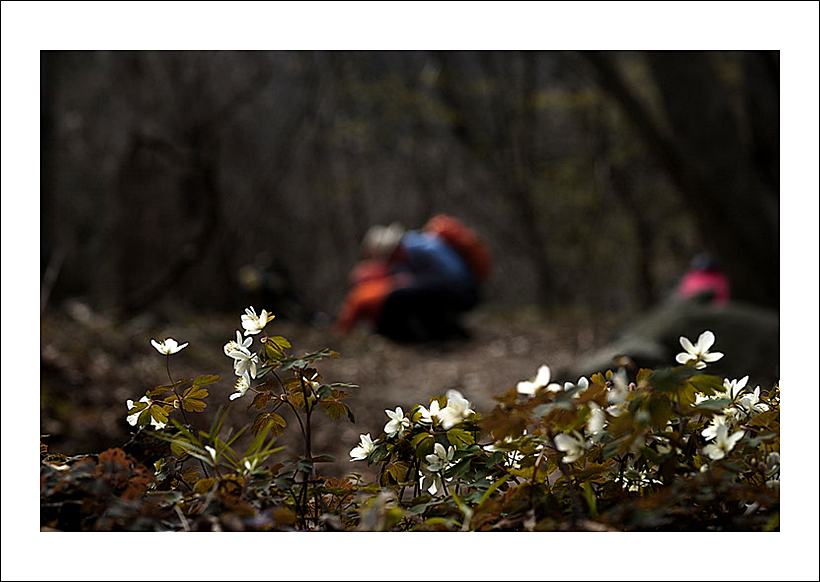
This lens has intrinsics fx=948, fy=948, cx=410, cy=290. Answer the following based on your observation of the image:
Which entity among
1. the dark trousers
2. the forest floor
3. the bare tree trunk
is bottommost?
the forest floor

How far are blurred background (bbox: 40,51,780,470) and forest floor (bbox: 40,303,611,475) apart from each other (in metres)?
0.03

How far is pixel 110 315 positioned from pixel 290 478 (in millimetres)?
7984

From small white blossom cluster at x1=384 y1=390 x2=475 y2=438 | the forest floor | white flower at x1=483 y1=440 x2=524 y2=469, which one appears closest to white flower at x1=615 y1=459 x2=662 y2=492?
white flower at x1=483 y1=440 x2=524 y2=469

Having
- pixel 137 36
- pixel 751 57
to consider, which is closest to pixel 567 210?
pixel 751 57

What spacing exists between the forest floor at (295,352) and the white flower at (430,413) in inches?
88.0

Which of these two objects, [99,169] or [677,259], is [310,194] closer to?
[99,169]

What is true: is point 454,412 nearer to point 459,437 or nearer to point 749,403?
point 459,437

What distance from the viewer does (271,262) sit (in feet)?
38.8

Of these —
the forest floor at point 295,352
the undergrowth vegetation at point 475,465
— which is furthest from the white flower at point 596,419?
the forest floor at point 295,352

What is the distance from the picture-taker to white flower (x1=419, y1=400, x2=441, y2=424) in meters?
1.39

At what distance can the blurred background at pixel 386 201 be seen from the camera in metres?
7.24

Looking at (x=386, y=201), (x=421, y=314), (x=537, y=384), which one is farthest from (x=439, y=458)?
(x=386, y=201)

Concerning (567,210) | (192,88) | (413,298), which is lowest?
(413,298)

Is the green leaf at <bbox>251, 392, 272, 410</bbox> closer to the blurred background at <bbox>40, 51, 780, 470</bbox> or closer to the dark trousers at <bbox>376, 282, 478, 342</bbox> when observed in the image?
the blurred background at <bbox>40, 51, 780, 470</bbox>
